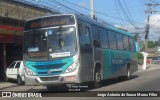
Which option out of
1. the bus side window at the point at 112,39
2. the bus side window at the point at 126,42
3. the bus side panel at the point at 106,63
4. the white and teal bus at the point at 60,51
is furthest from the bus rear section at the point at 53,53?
the bus side window at the point at 126,42

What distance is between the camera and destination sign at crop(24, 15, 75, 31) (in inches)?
642

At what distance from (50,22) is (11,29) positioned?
10613mm

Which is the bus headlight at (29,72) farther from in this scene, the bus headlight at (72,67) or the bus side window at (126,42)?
the bus side window at (126,42)

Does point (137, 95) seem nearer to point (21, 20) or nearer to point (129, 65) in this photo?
point (129, 65)

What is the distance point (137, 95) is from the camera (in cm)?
1420

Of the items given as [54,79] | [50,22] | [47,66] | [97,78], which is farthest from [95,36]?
[54,79]

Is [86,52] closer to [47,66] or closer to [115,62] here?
[47,66]

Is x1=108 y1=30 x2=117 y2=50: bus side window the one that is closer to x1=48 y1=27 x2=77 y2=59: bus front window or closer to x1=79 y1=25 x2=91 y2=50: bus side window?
x1=79 y1=25 x2=91 y2=50: bus side window

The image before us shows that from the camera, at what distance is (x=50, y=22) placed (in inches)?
649

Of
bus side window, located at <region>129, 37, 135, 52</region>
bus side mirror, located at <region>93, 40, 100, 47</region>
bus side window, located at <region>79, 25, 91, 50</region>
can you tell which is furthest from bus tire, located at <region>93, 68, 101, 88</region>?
bus side window, located at <region>129, 37, 135, 52</region>

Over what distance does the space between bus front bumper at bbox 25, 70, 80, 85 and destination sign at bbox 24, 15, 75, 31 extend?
210 cm

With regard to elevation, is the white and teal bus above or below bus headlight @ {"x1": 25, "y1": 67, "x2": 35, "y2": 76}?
above

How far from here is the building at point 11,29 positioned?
89.6 ft

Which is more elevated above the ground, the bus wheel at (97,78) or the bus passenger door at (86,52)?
the bus passenger door at (86,52)
